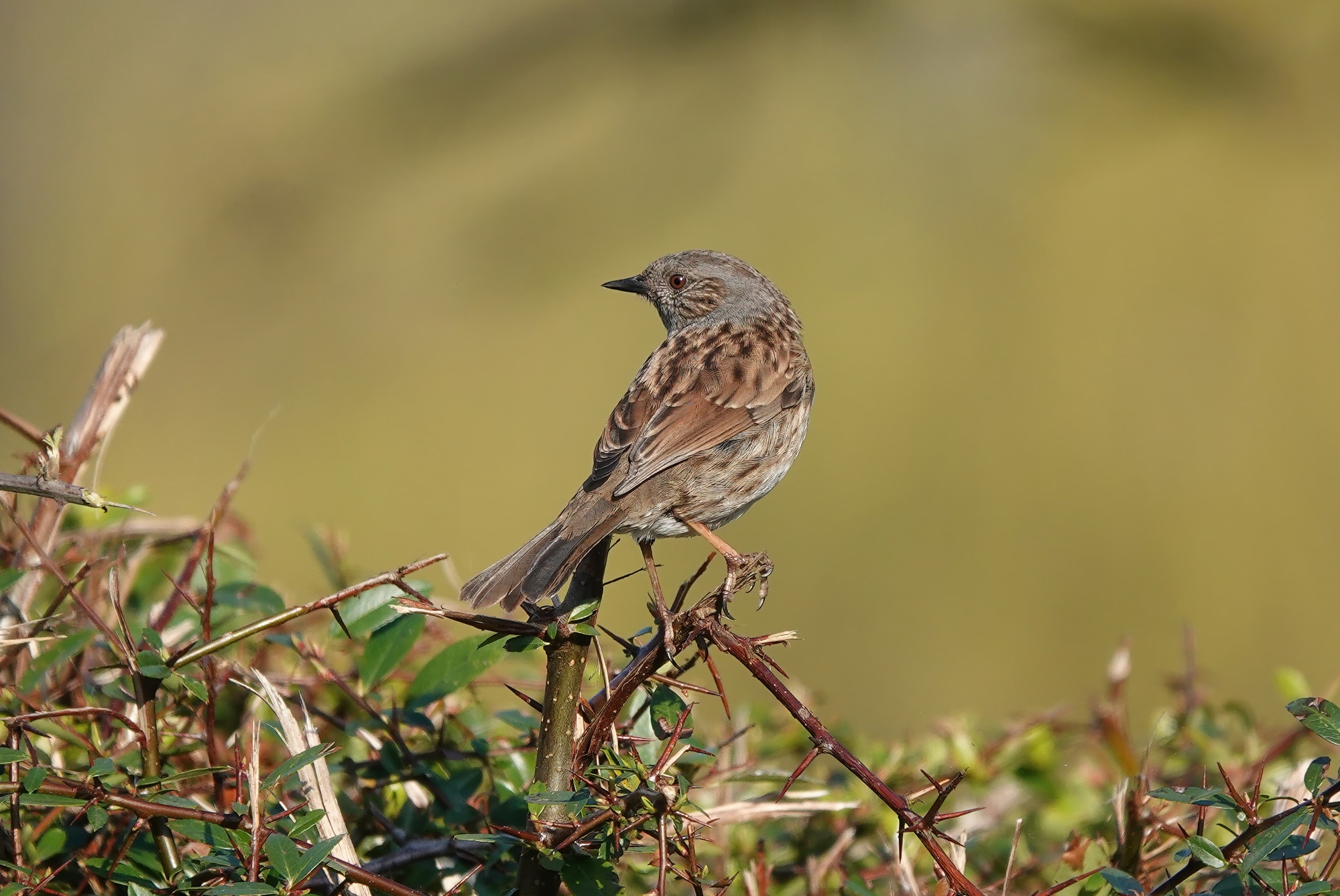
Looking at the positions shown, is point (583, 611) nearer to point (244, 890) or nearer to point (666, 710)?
point (666, 710)

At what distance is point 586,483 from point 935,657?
14.3 ft

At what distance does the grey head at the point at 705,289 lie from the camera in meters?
4.07

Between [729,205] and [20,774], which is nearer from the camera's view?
[20,774]

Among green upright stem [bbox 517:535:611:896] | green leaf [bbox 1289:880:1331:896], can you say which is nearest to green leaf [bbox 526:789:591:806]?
green upright stem [bbox 517:535:611:896]

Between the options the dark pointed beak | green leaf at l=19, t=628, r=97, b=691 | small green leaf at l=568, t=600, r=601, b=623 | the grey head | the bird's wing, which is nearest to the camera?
small green leaf at l=568, t=600, r=601, b=623

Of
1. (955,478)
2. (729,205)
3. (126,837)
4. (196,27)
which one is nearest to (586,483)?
(126,837)

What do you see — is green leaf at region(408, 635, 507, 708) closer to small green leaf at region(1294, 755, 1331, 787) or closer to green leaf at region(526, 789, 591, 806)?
green leaf at region(526, 789, 591, 806)

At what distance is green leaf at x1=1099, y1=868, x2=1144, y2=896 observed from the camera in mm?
1517

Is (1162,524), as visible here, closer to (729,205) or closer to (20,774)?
(729,205)

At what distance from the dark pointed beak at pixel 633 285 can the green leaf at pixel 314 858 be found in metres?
3.03

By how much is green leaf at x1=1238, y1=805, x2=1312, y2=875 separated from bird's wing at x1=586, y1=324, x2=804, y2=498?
1.61 metres

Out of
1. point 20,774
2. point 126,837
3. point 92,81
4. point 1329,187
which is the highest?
point 92,81

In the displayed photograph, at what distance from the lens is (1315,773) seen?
1.42 metres

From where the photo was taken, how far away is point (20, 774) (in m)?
1.65
